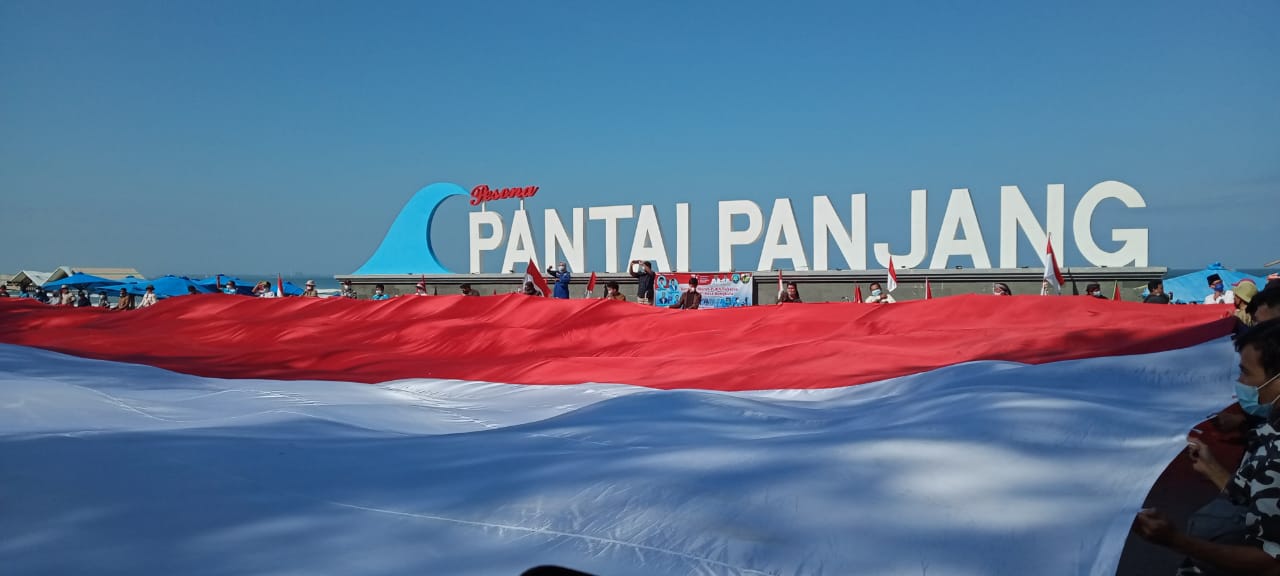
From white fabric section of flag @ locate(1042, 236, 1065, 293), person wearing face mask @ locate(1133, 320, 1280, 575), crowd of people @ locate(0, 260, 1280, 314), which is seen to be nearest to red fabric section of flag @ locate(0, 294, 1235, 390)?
crowd of people @ locate(0, 260, 1280, 314)

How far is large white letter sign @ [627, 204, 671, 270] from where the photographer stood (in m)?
28.8

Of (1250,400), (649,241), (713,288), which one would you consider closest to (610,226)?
(649,241)

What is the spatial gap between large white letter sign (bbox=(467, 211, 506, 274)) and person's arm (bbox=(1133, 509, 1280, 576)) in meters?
31.0

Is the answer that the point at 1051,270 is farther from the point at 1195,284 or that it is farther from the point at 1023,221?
the point at 1195,284

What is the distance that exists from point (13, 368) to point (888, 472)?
634 centimetres

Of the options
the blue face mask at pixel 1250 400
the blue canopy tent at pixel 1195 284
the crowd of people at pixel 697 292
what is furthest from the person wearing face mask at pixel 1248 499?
the blue canopy tent at pixel 1195 284

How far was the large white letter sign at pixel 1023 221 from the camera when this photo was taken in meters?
23.5

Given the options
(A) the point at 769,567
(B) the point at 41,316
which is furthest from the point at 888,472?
(B) the point at 41,316

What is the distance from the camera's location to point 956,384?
14.1 feet

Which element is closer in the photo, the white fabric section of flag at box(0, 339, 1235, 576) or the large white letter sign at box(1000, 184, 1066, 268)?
the white fabric section of flag at box(0, 339, 1235, 576)

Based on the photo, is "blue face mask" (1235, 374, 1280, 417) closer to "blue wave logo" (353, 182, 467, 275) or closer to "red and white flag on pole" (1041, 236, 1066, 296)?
"red and white flag on pole" (1041, 236, 1066, 296)

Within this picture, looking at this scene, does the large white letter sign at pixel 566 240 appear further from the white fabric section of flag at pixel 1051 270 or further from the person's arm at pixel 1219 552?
the person's arm at pixel 1219 552

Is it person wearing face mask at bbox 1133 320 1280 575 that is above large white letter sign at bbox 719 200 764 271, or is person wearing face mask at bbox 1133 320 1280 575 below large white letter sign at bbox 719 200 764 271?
below

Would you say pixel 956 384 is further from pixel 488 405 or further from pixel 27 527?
pixel 27 527
